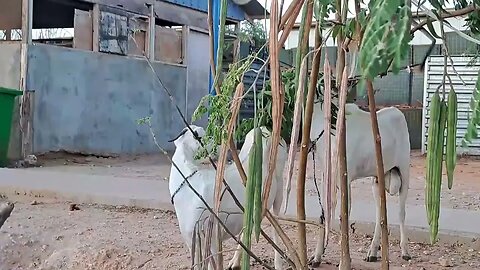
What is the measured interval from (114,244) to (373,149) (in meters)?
2.02

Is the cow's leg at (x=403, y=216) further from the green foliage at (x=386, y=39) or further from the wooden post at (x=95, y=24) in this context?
the wooden post at (x=95, y=24)

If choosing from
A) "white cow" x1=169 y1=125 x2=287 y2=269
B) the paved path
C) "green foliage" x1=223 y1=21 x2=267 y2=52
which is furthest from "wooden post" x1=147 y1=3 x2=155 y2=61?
"white cow" x1=169 y1=125 x2=287 y2=269

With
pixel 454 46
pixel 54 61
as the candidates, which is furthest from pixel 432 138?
pixel 454 46

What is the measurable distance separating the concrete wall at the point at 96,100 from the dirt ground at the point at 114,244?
456 cm

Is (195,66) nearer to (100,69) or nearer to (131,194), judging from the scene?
(100,69)

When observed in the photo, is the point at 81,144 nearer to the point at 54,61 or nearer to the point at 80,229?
the point at 54,61

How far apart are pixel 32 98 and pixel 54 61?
1135 millimetres

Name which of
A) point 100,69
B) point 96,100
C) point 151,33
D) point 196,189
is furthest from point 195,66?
point 196,189

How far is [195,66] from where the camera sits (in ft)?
50.2

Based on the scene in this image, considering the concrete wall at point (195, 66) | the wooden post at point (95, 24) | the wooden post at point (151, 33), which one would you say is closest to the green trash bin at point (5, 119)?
the wooden post at point (95, 24)

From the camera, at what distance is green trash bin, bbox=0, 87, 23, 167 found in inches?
390

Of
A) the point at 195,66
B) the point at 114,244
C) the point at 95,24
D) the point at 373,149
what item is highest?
the point at 95,24

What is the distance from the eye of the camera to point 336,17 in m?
1.95

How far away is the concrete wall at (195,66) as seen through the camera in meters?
15.0
